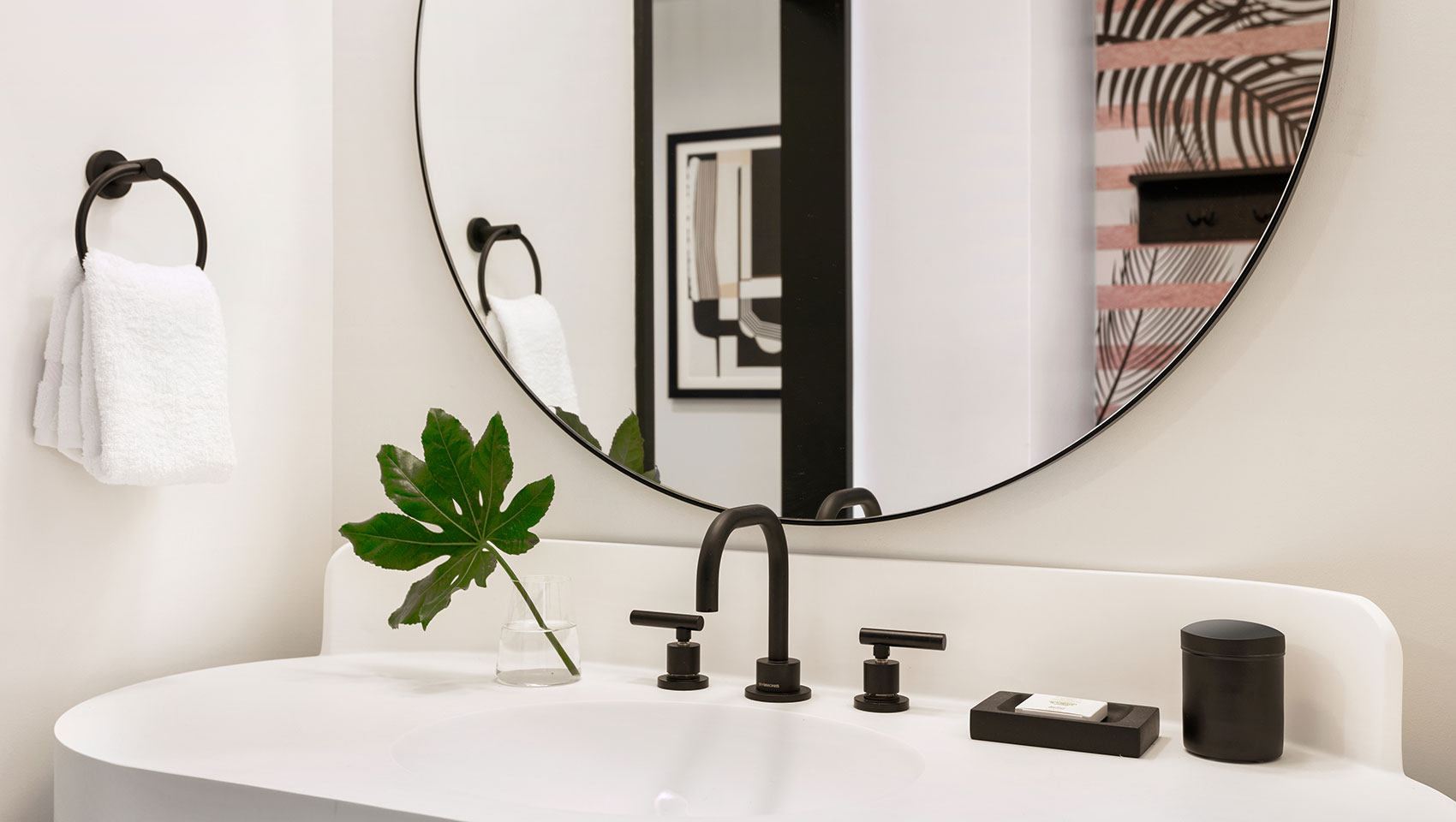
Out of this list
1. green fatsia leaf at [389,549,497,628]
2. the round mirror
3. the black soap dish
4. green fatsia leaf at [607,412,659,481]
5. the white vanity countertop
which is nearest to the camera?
the white vanity countertop

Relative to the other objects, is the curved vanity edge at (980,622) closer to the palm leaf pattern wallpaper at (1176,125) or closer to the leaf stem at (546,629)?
the leaf stem at (546,629)

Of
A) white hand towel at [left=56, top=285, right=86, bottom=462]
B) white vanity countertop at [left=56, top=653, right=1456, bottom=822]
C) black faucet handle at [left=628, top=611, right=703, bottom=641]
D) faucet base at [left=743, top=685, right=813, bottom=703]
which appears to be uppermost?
white hand towel at [left=56, top=285, right=86, bottom=462]

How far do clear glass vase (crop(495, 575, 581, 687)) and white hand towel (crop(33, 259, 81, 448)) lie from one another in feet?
1.51

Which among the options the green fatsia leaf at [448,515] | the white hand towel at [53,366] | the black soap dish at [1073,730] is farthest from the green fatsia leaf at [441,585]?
the black soap dish at [1073,730]

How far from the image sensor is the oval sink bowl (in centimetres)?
99

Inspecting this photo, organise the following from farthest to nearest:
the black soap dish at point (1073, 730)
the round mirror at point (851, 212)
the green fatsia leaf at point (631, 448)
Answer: the green fatsia leaf at point (631, 448) < the round mirror at point (851, 212) < the black soap dish at point (1073, 730)

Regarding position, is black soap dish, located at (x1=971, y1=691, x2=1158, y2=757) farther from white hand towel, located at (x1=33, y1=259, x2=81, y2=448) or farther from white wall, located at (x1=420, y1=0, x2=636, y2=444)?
white hand towel, located at (x1=33, y1=259, x2=81, y2=448)

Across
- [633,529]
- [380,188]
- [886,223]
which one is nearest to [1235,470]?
[886,223]

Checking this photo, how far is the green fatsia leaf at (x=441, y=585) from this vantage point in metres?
1.11

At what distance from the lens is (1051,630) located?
1030mm

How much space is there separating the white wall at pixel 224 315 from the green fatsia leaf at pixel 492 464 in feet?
1.13

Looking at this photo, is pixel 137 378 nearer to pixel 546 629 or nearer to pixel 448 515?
pixel 448 515

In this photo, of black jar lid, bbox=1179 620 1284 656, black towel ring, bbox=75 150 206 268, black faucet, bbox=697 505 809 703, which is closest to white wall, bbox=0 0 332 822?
black towel ring, bbox=75 150 206 268

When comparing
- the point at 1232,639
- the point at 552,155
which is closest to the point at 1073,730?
the point at 1232,639
